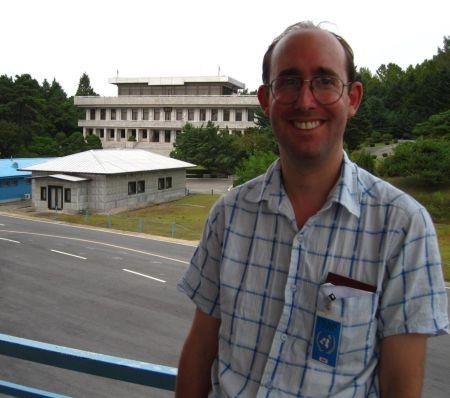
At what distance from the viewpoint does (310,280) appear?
1890 mm

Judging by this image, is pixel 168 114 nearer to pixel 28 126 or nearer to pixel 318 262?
pixel 28 126

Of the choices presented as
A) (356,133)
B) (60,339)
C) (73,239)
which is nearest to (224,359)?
(60,339)

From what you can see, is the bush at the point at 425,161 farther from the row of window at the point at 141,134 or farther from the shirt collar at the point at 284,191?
the row of window at the point at 141,134

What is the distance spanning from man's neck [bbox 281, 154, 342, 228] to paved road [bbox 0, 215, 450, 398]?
7459mm

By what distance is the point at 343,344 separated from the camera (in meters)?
1.82

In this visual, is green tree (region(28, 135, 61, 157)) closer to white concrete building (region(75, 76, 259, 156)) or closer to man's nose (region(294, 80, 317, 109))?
white concrete building (region(75, 76, 259, 156))

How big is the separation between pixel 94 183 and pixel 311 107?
3201 cm

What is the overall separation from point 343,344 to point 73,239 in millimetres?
22728

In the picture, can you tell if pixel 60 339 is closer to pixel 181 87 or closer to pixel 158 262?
pixel 158 262

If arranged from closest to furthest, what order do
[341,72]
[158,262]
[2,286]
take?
[341,72] < [2,286] < [158,262]

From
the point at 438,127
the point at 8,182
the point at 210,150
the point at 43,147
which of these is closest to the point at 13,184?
the point at 8,182

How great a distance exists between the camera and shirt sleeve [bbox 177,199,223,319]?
2211 mm

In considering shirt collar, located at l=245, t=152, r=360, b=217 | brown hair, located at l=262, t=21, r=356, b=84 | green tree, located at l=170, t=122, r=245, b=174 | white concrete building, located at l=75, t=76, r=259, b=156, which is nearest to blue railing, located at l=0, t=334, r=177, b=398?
shirt collar, located at l=245, t=152, r=360, b=217

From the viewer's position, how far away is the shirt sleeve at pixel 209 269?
2.21m
